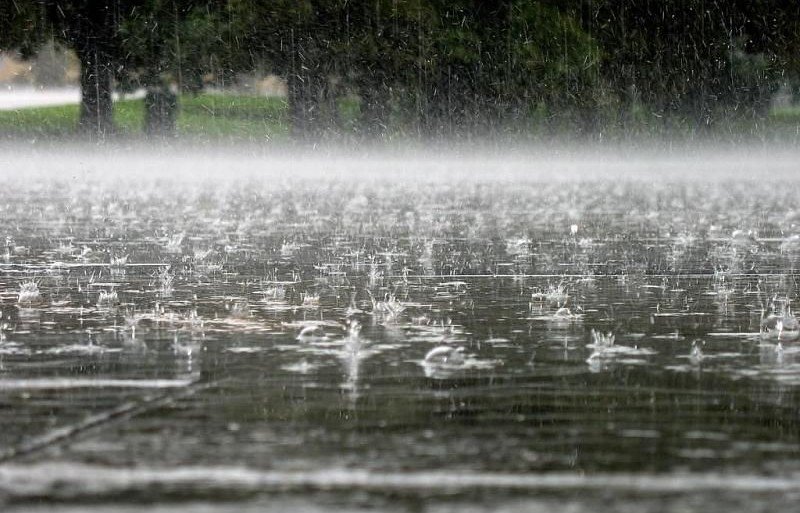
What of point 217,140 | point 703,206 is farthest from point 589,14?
point 703,206

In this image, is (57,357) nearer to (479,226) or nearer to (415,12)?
(479,226)

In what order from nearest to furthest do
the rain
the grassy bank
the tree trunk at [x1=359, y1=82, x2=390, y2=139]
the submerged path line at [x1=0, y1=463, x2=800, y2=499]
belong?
the submerged path line at [x1=0, y1=463, x2=800, y2=499] → the rain → the tree trunk at [x1=359, y1=82, x2=390, y2=139] → the grassy bank

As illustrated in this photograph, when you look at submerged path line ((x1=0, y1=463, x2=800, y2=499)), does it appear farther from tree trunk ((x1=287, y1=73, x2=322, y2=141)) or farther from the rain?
tree trunk ((x1=287, y1=73, x2=322, y2=141))

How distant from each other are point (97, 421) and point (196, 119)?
46.9 metres

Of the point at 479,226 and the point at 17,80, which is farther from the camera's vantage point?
the point at 17,80

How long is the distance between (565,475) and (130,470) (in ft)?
3.44

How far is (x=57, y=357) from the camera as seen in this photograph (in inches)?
241

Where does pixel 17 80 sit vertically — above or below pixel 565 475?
above

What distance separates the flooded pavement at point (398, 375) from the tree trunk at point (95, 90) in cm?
3194

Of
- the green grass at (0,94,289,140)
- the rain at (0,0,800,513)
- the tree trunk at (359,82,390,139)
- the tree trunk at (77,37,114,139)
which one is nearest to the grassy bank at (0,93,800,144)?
the green grass at (0,94,289,140)

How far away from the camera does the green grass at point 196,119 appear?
48219 millimetres

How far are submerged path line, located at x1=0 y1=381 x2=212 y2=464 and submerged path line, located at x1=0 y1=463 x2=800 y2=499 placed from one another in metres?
0.23

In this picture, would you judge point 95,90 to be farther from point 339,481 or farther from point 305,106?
point 339,481

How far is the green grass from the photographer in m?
48.2
